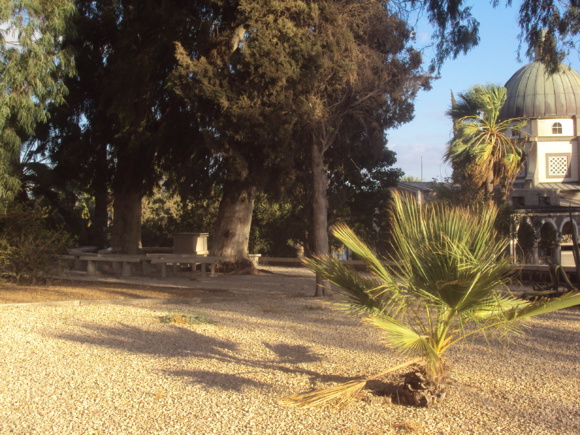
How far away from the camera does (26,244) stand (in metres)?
12.7

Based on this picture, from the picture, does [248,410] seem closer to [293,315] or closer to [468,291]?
[468,291]

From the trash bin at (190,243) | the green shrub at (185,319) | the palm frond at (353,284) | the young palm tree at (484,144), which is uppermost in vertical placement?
the young palm tree at (484,144)

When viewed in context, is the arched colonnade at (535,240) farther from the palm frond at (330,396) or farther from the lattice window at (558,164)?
the lattice window at (558,164)

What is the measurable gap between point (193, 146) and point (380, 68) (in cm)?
617

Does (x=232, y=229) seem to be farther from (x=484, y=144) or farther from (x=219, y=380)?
(x=219, y=380)

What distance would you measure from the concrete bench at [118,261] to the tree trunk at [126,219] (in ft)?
4.40

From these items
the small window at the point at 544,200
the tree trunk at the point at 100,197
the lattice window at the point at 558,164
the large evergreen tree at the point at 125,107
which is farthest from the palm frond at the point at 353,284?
the lattice window at the point at 558,164

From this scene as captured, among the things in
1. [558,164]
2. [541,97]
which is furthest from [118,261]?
[558,164]

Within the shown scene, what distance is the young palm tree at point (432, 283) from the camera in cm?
489

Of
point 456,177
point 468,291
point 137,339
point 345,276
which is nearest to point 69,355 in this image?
point 137,339

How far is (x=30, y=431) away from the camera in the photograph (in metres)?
4.79

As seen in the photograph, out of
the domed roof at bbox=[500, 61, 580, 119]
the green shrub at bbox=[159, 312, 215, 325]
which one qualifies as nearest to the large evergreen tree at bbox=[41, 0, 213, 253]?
the green shrub at bbox=[159, 312, 215, 325]

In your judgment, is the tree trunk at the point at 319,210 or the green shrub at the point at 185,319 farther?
the tree trunk at the point at 319,210

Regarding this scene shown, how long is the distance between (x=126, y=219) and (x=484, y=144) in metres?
12.0
